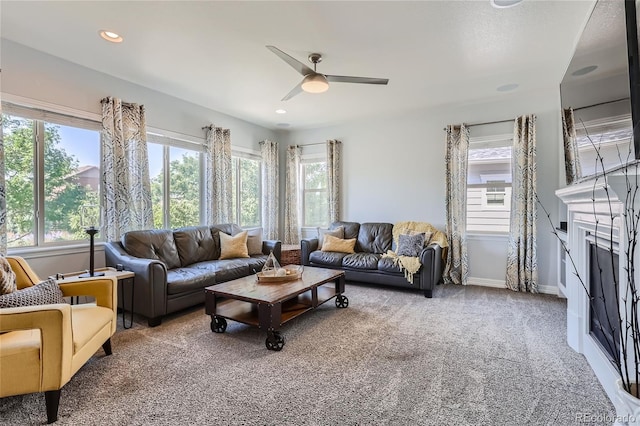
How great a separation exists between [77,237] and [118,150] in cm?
111

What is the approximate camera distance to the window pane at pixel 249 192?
5.78 metres

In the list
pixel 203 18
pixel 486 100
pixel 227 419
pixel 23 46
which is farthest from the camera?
pixel 486 100

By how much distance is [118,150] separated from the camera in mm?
3695

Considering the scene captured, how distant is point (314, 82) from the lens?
289cm

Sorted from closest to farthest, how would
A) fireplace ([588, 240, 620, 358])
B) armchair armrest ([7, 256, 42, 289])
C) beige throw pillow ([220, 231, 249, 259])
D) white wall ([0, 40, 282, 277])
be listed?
1. fireplace ([588, 240, 620, 358])
2. armchair armrest ([7, 256, 42, 289])
3. white wall ([0, 40, 282, 277])
4. beige throw pillow ([220, 231, 249, 259])

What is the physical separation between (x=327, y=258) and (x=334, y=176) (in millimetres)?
1718

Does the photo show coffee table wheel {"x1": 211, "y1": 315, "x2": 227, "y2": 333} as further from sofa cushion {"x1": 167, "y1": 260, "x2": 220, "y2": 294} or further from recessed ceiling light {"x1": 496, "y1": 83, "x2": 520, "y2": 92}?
recessed ceiling light {"x1": 496, "y1": 83, "x2": 520, "y2": 92}

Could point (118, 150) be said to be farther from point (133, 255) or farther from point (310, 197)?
point (310, 197)

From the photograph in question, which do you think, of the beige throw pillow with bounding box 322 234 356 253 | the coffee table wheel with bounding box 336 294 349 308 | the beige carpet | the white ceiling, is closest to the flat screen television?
the white ceiling

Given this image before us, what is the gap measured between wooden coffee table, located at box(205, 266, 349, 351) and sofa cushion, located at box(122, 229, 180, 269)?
1048 millimetres

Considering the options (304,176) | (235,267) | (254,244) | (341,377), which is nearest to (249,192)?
(304,176)

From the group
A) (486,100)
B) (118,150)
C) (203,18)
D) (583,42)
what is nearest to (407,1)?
(583,42)

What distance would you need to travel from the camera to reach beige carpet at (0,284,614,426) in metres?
1.74

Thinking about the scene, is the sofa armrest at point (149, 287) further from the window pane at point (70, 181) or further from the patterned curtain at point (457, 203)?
the patterned curtain at point (457, 203)
